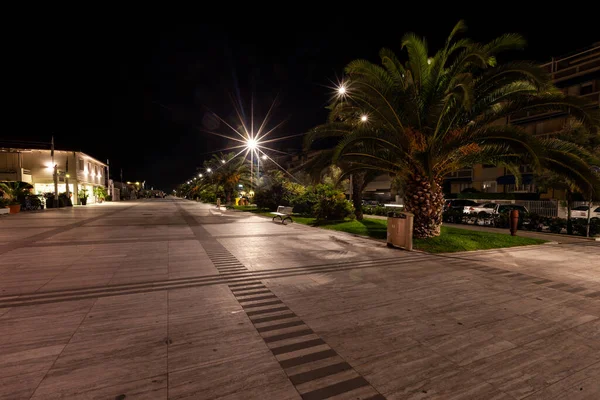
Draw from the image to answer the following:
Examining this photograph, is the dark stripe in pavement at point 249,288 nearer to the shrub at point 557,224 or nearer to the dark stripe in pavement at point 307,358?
the dark stripe in pavement at point 307,358

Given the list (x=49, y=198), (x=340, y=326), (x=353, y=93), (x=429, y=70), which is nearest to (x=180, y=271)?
(x=340, y=326)

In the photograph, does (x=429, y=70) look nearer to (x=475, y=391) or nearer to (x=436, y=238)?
(x=436, y=238)

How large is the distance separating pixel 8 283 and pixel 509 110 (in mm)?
14068

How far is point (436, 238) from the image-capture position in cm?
1076

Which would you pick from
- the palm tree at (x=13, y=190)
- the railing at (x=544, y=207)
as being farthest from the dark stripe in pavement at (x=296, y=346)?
A: the palm tree at (x=13, y=190)

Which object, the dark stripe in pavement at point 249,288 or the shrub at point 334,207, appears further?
the shrub at point 334,207

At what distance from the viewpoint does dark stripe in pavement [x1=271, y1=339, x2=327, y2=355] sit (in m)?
3.37

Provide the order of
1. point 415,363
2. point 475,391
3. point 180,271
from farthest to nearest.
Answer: point 180,271 < point 415,363 < point 475,391

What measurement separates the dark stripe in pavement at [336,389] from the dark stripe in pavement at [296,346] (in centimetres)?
75

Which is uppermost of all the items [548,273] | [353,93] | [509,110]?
[353,93]

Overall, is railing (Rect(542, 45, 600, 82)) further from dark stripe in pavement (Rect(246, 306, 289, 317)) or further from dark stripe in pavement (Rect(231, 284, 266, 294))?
dark stripe in pavement (Rect(246, 306, 289, 317))

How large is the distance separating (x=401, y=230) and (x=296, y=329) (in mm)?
6936

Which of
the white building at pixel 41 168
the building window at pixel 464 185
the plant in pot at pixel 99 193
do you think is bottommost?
the plant in pot at pixel 99 193

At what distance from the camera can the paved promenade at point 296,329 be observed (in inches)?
109
